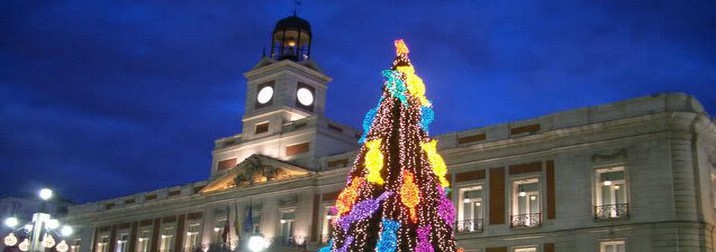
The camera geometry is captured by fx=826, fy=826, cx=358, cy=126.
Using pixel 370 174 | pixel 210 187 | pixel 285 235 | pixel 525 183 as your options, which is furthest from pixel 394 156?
pixel 210 187

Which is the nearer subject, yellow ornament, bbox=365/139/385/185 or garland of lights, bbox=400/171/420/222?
garland of lights, bbox=400/171/420/222

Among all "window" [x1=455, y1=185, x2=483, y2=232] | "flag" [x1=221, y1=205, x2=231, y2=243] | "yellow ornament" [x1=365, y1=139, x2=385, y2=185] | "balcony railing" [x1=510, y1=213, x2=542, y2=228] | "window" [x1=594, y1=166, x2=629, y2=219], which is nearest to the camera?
"yellow ornament" [x1=365, y1=139, x2=385, y2=185]

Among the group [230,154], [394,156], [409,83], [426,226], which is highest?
[230,154]

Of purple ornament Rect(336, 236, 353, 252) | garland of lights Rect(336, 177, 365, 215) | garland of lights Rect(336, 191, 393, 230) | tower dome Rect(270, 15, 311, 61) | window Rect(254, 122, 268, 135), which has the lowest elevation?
purple ornament Rect(336, 236, 353, 252)

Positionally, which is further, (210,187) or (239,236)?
(210,187)

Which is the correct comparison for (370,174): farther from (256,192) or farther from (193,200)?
(193,200)

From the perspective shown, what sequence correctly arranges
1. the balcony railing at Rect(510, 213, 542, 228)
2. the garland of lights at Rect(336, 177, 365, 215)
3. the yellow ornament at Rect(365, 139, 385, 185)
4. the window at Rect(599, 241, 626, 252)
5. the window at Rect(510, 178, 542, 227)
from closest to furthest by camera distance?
the yellow ornament at Rect(365, 139, 385, 185)
the garland of lights at Rect(336, 177, 365, 215)
the window at Rect(599, 241, 626, 252)
the balcony railing at Rect(510, 213, 542, 228)
the window at Rect(510, 178, 542, 227)

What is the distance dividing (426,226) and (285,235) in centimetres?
2248

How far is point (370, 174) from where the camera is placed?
66.2 ft

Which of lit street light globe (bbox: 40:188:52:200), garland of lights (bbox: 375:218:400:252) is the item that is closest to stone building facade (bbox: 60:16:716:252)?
garland of lights (bbox: 375:218:400:252)

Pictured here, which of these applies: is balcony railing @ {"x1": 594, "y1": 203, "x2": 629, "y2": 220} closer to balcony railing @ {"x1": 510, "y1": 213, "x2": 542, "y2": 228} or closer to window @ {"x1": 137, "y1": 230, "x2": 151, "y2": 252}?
balcony railing @ {"x1": 510, "y1": 213, "x2": 542, "y2": 228}

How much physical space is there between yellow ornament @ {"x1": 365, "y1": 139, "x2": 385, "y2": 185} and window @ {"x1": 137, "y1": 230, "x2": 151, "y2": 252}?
32.9m

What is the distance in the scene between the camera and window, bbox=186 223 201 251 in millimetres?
46750

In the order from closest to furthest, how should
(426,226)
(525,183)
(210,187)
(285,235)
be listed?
(426,226)
(525,183)
(285,235)
(210,187)
